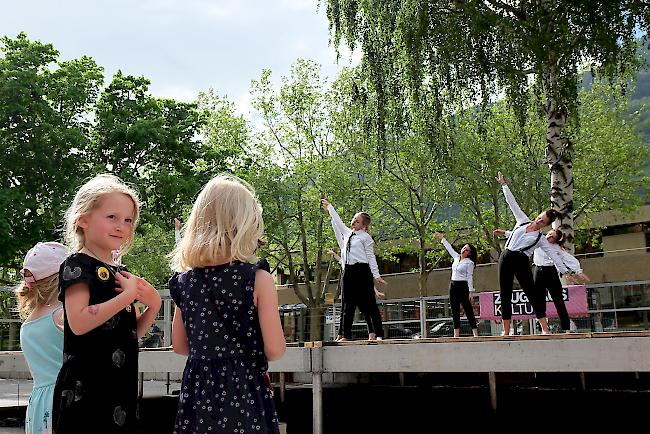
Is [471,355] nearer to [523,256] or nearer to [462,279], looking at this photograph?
[523,256]

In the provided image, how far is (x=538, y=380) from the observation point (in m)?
15.5

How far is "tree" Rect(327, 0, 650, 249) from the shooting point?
45.7ft

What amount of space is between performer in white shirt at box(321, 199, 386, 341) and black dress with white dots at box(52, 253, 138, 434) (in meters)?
7.18

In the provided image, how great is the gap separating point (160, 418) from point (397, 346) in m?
7.02

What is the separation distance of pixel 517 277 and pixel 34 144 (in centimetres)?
2010

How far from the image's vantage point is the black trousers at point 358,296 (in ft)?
33.5

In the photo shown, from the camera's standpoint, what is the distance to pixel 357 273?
1022cm

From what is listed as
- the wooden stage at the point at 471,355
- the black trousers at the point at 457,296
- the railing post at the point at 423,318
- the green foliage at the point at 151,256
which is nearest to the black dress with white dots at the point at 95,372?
the wooden stage at the point at 471,355

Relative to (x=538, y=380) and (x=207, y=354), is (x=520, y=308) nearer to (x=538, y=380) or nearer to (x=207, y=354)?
(x=538, y=380)

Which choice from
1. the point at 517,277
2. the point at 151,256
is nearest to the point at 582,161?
the point at 517,277

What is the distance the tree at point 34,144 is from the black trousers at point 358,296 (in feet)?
54.2

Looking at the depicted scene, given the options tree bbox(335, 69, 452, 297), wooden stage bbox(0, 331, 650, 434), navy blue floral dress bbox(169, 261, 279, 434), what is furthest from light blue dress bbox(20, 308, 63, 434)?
tree bbox(335, 69, 452, 297)

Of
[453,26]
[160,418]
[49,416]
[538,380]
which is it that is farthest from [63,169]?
[49,416]

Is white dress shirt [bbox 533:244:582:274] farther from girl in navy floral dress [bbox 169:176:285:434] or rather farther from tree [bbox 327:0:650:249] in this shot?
girl in navy floral dress [bbox 169:176:285:434]
